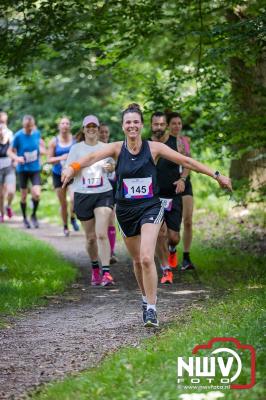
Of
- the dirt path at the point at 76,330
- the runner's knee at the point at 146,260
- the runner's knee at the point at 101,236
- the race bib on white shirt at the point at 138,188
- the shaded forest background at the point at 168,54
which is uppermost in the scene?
the shaded forest background at the point at 168,54

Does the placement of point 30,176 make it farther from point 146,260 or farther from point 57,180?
point 146,260

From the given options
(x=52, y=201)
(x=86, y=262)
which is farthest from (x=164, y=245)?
(x=52, y=201)

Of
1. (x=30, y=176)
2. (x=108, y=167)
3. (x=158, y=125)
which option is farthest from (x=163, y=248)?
(x=30, y=176)

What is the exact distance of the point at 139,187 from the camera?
8758 millimetres

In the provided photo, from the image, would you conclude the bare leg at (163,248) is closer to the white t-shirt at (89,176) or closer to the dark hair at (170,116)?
the white t-shirt at (89,176)

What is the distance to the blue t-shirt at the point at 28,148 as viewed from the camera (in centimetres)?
1812

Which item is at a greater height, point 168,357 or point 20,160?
point 20,160

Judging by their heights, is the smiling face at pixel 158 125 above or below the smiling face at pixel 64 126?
below

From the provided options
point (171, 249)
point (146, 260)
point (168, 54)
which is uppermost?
point (168, 54)

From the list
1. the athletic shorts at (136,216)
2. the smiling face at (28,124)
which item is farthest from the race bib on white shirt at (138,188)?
the smiling face at (28,124)

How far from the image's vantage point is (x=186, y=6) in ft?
45.2

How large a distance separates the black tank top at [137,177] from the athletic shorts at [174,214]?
3349 mm

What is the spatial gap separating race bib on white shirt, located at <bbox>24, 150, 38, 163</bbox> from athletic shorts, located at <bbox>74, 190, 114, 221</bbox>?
629 cm

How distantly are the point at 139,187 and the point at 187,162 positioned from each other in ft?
1.87
